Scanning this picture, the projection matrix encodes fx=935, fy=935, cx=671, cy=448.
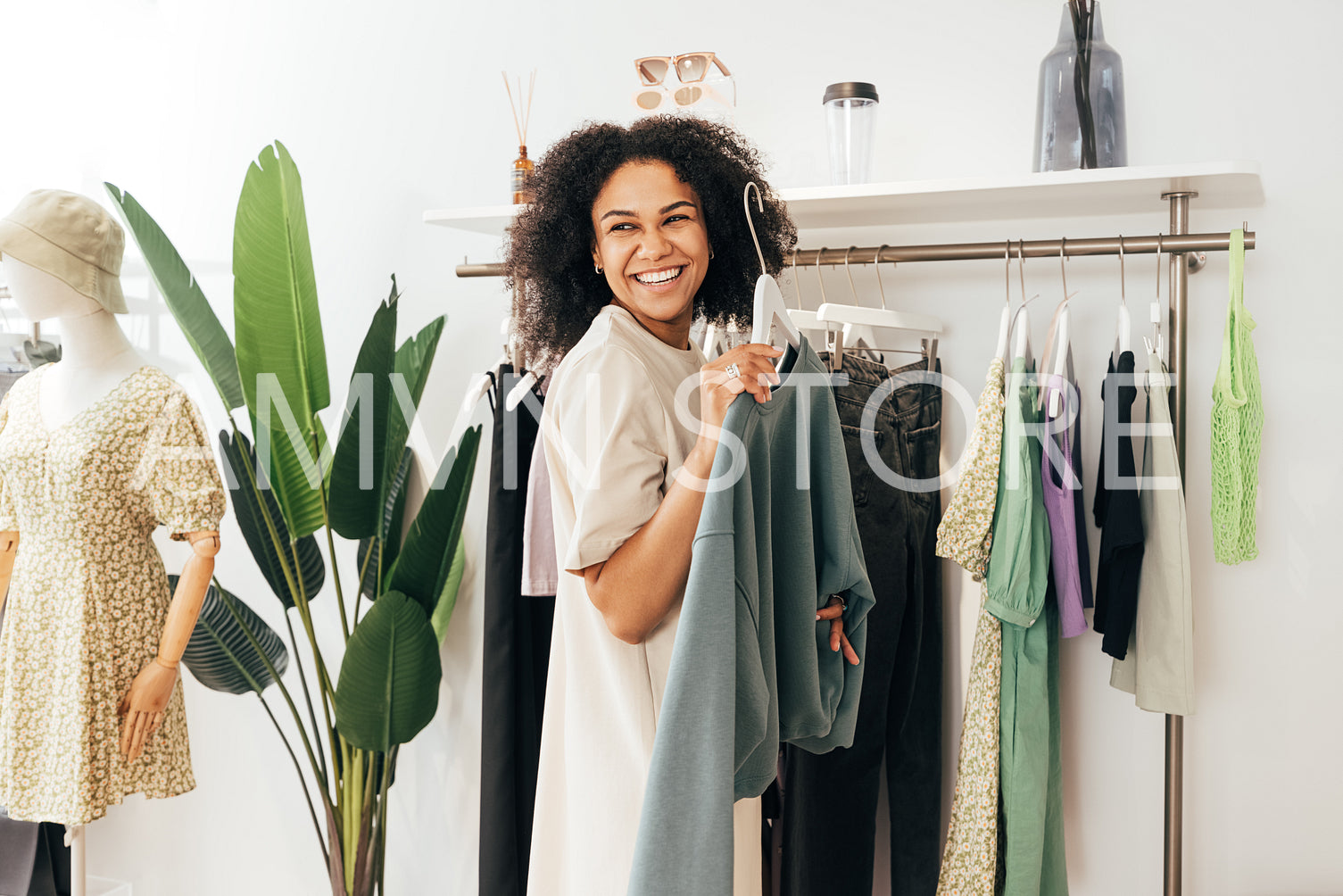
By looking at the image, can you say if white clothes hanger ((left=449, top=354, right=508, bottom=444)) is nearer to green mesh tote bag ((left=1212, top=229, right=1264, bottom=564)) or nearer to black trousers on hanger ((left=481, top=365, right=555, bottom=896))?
black trousers on hanger ((left=481, top=365, right=555, bottom=896))

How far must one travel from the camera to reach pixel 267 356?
68.8 inches

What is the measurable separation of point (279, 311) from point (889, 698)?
51.9 inches

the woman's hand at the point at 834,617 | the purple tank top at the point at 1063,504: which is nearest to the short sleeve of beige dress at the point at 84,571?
the woman's hand at the point at 834,617

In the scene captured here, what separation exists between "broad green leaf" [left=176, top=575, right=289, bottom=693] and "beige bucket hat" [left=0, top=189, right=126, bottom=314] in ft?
2.06

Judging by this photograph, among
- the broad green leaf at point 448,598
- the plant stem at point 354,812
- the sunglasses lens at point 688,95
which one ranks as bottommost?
the plant stem at point 354,812

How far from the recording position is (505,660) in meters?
1.76

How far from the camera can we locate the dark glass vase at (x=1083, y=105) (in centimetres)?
153

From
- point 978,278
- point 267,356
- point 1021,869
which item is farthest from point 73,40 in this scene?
point 1021,869

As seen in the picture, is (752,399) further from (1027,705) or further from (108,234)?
(108,234)

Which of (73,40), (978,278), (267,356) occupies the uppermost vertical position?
(73,40)

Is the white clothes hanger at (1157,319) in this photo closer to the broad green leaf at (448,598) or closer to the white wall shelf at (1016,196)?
the white wall shelf at (1016,196)

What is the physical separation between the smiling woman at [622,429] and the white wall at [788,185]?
2.38 ft

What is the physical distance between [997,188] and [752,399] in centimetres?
75

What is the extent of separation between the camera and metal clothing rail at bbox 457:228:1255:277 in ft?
4.85
